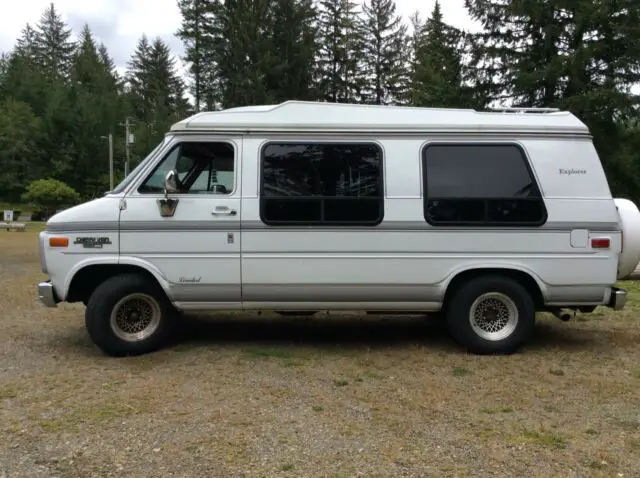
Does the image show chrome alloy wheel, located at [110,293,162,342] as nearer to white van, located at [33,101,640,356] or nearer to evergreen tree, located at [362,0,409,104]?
white van, located at [33,101,640,356]

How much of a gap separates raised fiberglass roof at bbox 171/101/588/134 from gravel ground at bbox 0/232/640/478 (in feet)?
7.81

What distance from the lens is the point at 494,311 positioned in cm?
616

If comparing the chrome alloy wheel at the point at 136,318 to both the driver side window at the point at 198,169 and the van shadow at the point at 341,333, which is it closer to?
the van shadow at the point at 341,333

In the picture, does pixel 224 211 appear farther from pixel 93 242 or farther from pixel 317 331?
pixel 317 331

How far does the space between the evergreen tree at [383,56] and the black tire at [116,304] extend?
46091 mm

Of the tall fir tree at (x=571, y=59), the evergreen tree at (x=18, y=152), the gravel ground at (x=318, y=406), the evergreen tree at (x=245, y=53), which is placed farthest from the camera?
the evergreen tree at (x=18, y=152)

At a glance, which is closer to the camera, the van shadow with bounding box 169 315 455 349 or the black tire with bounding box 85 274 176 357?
the black tire with bounding box 85 274 176 357

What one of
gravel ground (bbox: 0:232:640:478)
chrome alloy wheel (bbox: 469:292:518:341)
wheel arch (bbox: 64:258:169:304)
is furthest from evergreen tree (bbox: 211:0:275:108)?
chrome alloy wheel (bbox: 469:292:518:341)

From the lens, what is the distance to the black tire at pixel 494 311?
602cm

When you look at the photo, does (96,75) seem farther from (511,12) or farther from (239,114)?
(239,114)

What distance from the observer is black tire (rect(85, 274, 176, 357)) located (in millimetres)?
5863

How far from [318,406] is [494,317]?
96.8 inches

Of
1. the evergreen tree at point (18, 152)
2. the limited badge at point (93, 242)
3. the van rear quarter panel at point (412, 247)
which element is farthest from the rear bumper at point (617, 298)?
the evergreen tree at point (18, 152)

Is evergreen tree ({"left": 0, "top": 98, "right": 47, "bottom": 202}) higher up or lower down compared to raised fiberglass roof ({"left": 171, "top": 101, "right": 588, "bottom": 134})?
higher up
